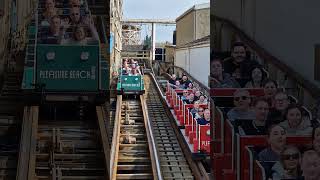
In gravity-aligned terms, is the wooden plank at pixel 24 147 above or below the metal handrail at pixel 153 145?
above

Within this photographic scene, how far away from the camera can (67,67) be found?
2.21 m

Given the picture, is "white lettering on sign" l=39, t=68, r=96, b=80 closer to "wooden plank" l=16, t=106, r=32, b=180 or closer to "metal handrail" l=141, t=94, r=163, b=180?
"wooden plank" l=16, t=106, r=32, b=180

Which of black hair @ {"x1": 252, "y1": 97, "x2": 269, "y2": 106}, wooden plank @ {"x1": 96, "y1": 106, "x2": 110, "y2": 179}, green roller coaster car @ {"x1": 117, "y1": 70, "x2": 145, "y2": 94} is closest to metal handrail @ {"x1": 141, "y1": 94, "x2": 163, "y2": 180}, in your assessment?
green roller coaster car @ {"x1": 117, "y1": 70, "x2": 145, "y2": 94}

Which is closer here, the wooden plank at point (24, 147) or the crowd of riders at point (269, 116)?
the crowd of riders at point (269, 116)

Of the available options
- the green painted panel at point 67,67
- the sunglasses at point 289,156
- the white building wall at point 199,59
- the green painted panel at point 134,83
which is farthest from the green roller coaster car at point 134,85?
the sunglasses at point 289,156

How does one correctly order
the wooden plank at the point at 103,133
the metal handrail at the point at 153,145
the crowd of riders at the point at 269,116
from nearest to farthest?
the crowd of riders at the point at 269,116 → the wooden plank at the point at 103,133 → the metal handrail at the point at 153,145

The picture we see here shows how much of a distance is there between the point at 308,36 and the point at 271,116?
0.36 meters

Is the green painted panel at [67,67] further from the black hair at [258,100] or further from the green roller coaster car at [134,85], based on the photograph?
the green roller coaster car at [134,85]

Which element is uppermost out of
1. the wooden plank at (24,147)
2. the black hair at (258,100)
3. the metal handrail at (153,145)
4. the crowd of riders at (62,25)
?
the crowd of riders at (62,25)

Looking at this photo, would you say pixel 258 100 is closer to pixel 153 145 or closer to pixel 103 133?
pixel 103 133

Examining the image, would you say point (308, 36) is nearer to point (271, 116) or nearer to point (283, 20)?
point (283, 20)

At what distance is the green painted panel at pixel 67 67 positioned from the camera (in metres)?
2.20

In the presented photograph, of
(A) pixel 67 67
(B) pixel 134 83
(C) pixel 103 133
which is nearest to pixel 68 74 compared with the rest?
(A) pixel 67 67

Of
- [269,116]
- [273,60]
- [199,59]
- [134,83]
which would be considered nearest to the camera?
[269,116]
